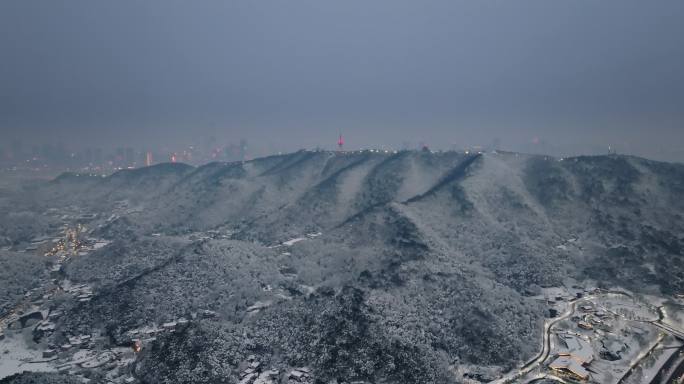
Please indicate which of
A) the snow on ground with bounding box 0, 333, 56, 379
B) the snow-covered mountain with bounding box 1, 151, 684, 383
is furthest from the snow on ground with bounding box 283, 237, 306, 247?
the snow on ground with bounding box 0, 333, 56, 379

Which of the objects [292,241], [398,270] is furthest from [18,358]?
[292,241]

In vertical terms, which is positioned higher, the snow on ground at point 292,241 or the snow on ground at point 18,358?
the snow on ground at point 292,241

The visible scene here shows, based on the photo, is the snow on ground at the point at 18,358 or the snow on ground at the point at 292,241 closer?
the snow on ground at the point at 18,358

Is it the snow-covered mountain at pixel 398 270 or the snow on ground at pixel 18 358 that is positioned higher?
the snow-covered mountain at pixel 398 270

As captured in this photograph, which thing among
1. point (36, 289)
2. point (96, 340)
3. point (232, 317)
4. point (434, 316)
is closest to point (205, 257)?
point (232, 317)

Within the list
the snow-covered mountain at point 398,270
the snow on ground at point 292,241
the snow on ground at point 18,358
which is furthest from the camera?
the snow on ground at point 292,241

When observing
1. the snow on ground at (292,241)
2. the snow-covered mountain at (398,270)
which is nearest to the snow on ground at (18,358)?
the snow-covered mountain at (398,270)

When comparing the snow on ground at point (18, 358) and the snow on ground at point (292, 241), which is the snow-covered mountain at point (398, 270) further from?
the snow on ground at point (18, 358)

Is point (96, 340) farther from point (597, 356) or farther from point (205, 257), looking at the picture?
point (597, 356)

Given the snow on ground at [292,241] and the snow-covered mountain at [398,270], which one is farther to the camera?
the snow on ground at [292,241]

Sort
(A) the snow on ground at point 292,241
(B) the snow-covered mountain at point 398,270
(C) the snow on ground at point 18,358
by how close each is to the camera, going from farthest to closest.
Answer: (A) the snow on ground at point 292,241
(B) the snow-covered mountain at point 398,270
(C) the snow on ground at point 18,358
